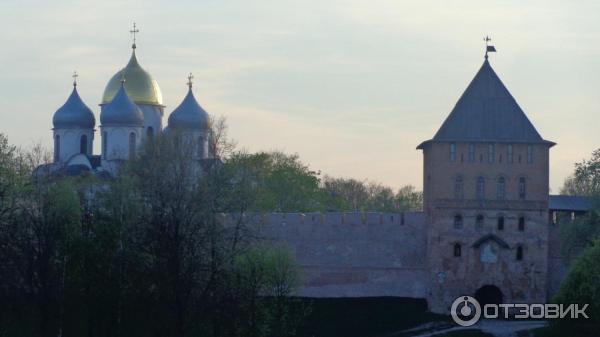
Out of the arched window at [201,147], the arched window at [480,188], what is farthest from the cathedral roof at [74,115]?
the arched window at [480,188]

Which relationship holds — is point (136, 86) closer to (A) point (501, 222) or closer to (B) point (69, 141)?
(B) point (69, 141)

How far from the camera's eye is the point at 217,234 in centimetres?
4678

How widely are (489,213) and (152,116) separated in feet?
98.9

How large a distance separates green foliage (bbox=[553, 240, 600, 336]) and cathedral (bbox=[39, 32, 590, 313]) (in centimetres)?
664

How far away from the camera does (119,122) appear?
77.1 m

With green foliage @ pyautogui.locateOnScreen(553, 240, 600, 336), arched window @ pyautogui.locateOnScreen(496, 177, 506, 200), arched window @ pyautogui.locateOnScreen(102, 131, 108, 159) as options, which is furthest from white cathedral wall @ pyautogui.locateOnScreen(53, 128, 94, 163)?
green foliage @ pyautogui.locateOnScreen(553, 240, 600, 336)

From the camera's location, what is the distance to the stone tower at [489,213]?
175 feet

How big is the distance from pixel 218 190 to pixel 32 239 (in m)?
6.39

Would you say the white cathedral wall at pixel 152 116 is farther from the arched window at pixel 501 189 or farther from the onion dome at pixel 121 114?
the arched window at pixel 501 189

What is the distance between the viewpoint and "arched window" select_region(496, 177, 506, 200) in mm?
53594

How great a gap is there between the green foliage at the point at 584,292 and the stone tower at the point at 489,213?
654 cm

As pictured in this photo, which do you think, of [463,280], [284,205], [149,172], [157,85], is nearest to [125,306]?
[149,172]

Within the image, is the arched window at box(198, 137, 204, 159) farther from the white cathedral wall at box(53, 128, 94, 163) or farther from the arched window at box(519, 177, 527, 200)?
the arched window at box(519, 177, 527, 200)

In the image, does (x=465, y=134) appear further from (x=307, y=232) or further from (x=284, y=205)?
(x=284, y=205)
